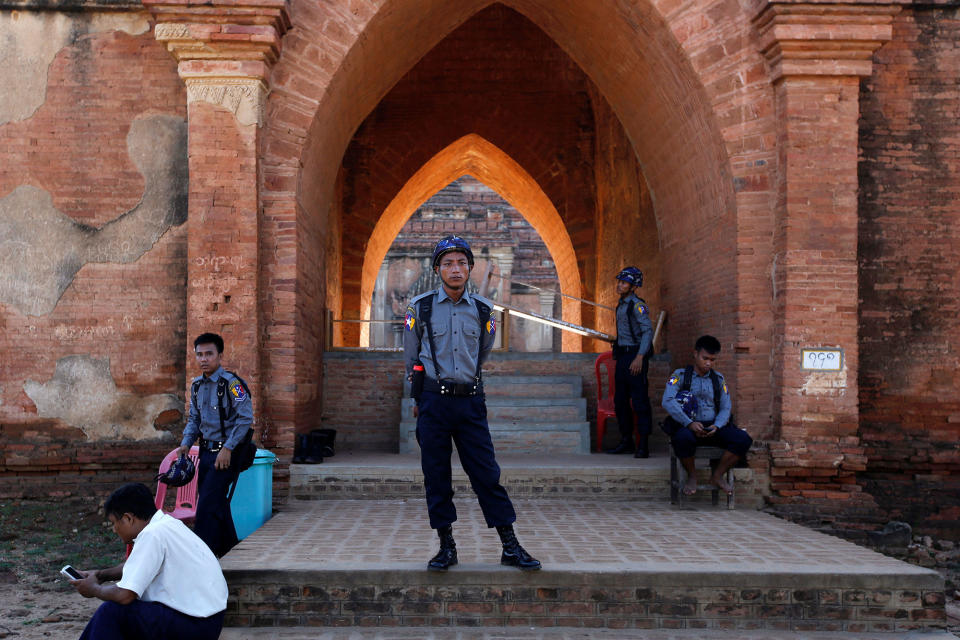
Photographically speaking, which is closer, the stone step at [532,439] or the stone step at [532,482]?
the stone step at [532,482]

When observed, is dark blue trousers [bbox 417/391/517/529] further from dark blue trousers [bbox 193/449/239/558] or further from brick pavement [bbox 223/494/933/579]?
dark blue trousers [bbox 193/449/239/558]

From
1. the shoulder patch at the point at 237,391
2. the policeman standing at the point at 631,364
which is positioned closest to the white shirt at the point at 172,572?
the shoulder patch at the point at 237,391

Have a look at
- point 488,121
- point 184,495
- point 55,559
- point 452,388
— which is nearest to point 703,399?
point 452,388

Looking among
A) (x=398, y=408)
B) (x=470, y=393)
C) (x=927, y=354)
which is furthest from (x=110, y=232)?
(x=927, y=354)

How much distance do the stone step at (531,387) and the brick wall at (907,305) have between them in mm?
2840

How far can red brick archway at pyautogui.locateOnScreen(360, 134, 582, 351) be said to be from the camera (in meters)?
14.9

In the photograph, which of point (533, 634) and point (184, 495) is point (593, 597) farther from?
point (184, 495)

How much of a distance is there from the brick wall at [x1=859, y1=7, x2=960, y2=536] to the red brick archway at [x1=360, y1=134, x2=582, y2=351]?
24.3ft

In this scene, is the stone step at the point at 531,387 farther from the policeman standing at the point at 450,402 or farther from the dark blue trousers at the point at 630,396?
the policeman standing at the point at 450,402

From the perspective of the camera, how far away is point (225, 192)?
6641 millimetres

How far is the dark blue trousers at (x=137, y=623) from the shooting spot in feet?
10.7

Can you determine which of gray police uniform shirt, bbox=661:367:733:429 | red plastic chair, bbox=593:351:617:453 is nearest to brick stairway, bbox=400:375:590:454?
red plastic chair, bbox=593:351:617:453

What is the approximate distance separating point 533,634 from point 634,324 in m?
4.14

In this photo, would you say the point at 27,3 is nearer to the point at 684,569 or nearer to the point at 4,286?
the point at 4,286
